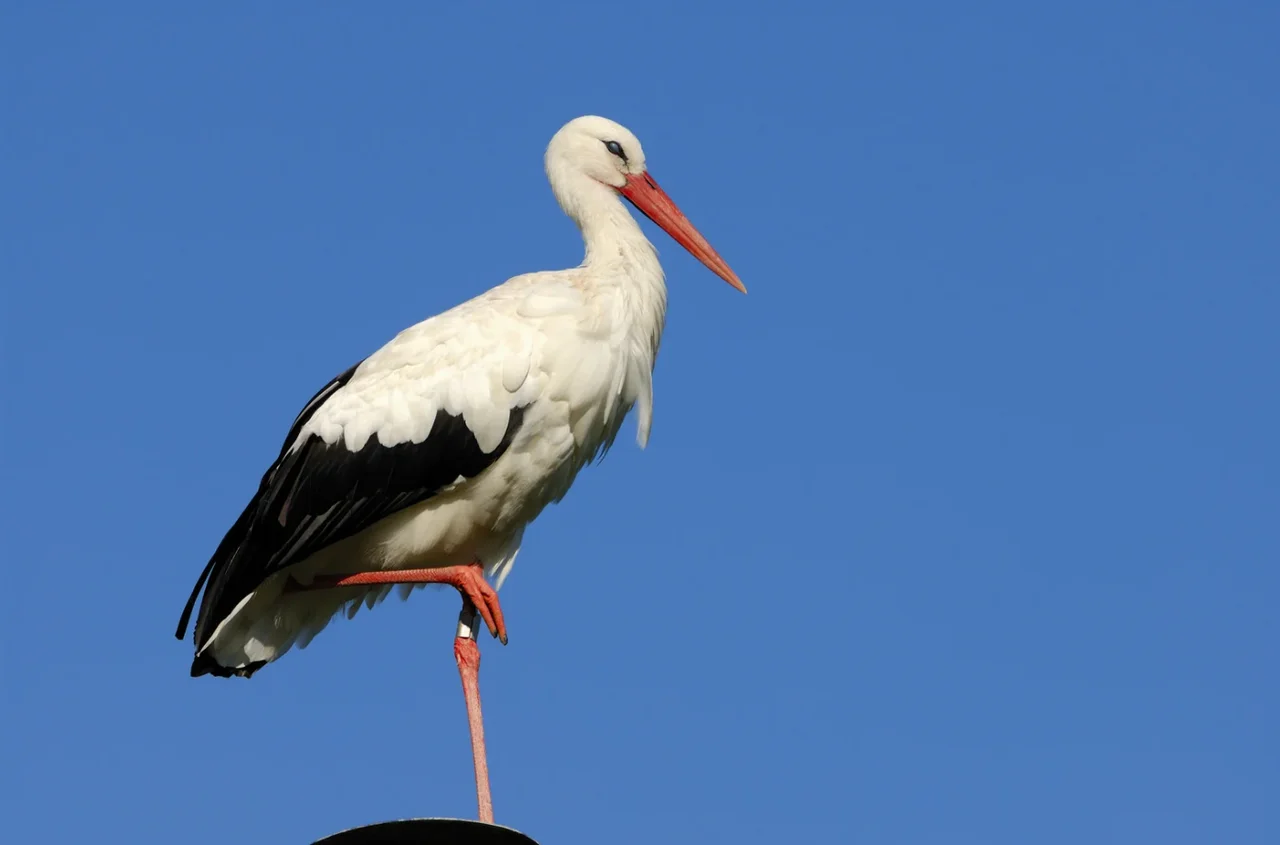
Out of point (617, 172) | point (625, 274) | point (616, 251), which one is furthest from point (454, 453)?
point (617, 172)

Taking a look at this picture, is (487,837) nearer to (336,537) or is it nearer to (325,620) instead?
(336,537)

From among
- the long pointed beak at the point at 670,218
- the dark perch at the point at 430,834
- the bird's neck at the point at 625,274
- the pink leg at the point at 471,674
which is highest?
the long pointed beak at the point at 670,218

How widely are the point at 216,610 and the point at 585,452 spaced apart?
203 cm

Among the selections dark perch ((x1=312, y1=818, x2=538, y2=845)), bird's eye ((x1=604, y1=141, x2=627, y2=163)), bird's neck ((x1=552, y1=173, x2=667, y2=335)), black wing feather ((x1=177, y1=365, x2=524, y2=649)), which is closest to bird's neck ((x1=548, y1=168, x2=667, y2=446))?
bird's neck ((x1=552, y1=173, x2=667, y2=335))

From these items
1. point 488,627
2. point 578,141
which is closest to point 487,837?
point 488,627

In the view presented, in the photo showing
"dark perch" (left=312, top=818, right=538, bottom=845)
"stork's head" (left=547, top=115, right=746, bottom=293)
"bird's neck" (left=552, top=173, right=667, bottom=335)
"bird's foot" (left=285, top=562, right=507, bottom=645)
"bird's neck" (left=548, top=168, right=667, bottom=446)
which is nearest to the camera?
"dark perch" (left=312, top=818, right=538, bottom=845)

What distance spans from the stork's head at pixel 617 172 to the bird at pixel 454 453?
55cm

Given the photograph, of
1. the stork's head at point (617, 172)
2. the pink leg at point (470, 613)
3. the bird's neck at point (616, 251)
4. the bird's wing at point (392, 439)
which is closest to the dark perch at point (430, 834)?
the pink leg at point (470, 613)

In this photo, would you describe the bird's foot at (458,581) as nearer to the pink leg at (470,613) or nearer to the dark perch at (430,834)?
the pink leg at (470,613)

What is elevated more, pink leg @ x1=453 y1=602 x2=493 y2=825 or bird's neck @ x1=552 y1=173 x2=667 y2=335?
bird's neck @ x1=552 y1=173 x2=667 y2=335

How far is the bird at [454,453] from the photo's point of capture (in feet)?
27.8

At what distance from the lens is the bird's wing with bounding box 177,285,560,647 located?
8438 mm

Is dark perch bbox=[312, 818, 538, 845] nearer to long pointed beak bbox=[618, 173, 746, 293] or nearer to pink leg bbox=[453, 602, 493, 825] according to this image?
pink leg bbox=[453, 602, 493, 825]

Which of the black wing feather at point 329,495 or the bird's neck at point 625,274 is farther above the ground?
the bird's neck at point 625,274
